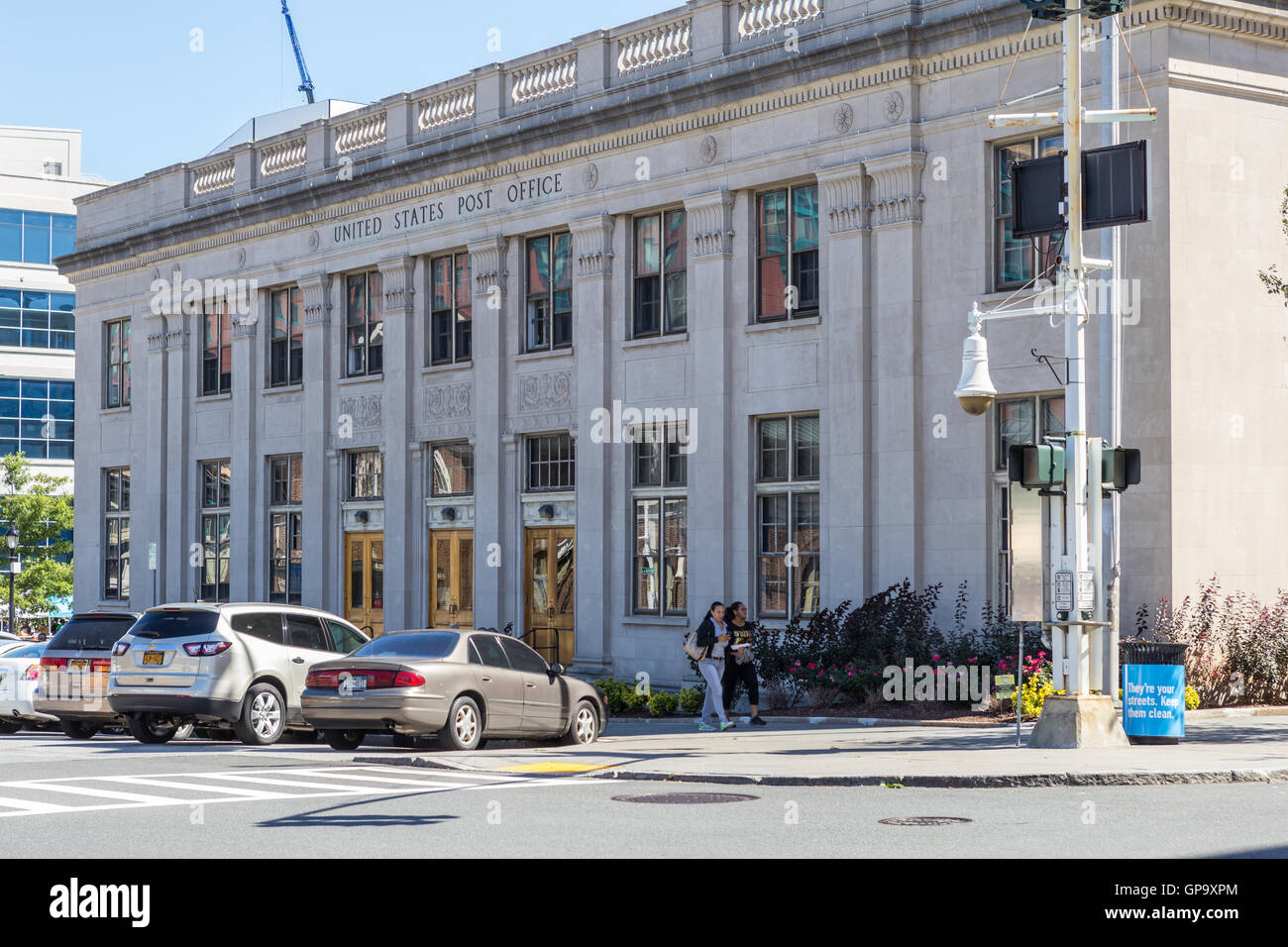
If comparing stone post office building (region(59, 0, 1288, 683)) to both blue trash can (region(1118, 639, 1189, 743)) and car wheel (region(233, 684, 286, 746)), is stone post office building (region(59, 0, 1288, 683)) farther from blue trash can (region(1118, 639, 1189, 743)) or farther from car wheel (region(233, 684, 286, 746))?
car wheel (region(233, 684, 286, 746))

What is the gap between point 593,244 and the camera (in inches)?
1268

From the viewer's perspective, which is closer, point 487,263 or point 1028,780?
Answer: point 1028,780

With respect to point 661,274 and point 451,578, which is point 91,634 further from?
point 661,274

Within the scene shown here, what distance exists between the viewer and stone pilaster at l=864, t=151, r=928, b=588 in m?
26.8

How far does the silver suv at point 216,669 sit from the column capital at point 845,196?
1101 cm

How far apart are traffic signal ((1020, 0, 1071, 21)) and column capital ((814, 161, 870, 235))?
950cm

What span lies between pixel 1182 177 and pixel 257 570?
2364cm

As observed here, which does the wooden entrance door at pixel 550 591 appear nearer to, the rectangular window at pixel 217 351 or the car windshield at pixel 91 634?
the car windshield at pixel 91 634

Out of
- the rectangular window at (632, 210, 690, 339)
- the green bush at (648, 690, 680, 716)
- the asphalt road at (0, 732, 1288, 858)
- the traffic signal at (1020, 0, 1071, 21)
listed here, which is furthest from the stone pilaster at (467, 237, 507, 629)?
the traffic signal at (1020, 0, 1071, 21)

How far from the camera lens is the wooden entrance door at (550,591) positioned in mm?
33125

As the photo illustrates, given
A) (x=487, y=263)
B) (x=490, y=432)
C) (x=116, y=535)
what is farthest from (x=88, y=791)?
(x=116, y=535)

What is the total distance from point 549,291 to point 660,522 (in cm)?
546

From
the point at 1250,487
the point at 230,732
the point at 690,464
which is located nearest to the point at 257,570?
the point at 690,464

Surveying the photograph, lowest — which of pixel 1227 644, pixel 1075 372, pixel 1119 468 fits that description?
pixel 1227 644
